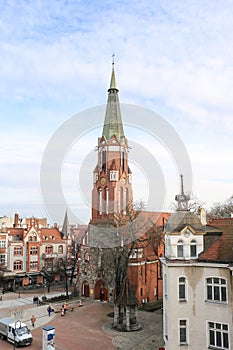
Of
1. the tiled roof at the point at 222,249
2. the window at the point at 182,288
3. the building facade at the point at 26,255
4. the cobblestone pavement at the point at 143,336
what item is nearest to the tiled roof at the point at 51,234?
the building facade at the point at 26,255

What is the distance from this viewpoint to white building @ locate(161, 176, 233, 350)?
19484mm

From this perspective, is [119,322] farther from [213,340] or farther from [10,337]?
[213,340]

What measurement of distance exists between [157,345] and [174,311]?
6.54m

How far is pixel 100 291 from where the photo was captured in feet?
135

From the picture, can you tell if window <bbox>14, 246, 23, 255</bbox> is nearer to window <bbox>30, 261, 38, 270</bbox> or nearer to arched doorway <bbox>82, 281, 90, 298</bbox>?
window <bbox>30, 261, 38, 270</bbox>

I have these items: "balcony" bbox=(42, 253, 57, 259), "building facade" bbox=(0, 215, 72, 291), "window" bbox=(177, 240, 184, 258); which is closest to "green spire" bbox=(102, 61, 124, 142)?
"building facade" bbox=(0, 215, 72, 291)

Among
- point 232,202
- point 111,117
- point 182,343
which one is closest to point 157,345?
point 182,343

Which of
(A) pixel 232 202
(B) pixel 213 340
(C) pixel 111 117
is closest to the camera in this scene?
(B) pixel 213 340

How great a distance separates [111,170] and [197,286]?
2508cm

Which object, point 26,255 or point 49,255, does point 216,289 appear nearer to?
point 26,255

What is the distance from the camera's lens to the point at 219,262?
19.7m

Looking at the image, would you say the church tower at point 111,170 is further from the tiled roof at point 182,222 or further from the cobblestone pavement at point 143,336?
the tiled roof at point 182,222

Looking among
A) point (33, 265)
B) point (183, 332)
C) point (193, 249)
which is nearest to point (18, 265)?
point (33, 265)

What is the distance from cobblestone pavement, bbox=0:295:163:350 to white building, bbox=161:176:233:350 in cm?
566
